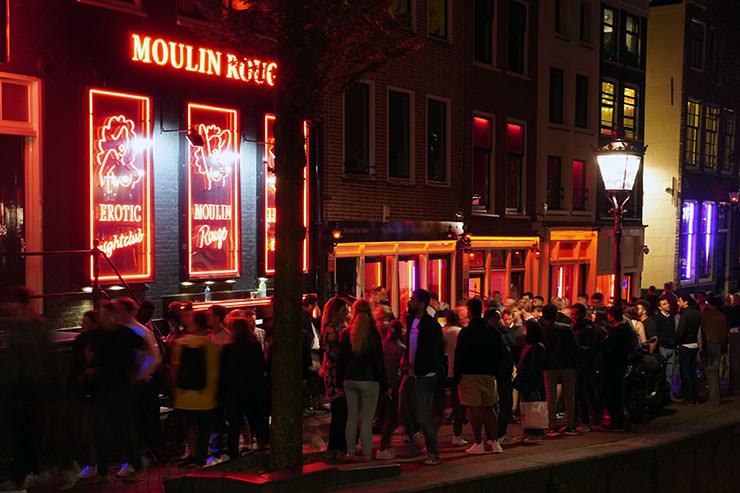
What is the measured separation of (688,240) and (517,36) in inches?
551

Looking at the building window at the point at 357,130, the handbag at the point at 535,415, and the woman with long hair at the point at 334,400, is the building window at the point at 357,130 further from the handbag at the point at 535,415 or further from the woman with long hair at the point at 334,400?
the woman with long hair at the point at 334,400

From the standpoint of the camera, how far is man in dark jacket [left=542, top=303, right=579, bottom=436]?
38.7ft

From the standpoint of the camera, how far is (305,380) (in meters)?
12.7

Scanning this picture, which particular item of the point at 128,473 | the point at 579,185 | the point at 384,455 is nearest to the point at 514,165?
the point at 579,185

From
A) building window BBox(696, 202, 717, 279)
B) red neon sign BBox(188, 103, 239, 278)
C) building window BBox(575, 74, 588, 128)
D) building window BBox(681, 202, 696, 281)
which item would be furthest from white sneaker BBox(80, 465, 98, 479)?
building window BBox(696, 202, 717, 279)

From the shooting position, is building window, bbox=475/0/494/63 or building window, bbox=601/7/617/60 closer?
building window, bbox=475/0/494/63

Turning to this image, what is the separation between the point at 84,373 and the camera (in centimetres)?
881

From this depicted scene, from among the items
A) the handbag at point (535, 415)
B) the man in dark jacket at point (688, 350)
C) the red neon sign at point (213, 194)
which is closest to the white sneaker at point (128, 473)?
the handbag at point (535, 415)

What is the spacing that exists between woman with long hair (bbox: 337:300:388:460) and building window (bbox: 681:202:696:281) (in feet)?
88.4

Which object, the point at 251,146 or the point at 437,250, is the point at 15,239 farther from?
the point at 437,250

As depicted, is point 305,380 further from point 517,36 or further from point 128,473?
point 517,36

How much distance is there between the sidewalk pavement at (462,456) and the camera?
8.19 metres

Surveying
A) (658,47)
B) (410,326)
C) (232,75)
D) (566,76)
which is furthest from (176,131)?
(658,47)

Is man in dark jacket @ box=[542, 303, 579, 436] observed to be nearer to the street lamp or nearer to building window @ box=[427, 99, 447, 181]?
the street lamp
